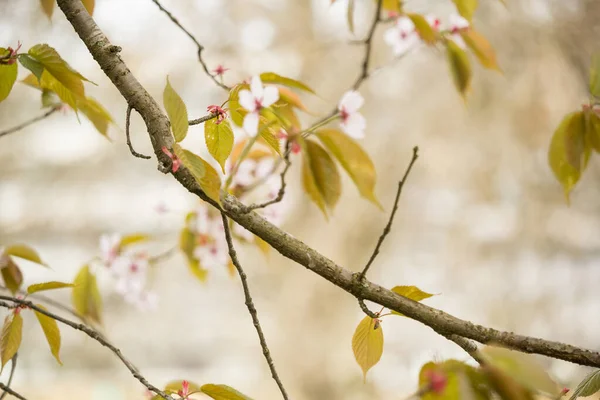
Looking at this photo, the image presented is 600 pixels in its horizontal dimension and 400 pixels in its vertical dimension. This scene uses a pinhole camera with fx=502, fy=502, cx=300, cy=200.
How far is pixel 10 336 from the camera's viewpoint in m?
0.41

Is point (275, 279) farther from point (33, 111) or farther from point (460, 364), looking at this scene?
point (460, 364)

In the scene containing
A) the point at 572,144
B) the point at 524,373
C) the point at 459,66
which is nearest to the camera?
the point at 524,373

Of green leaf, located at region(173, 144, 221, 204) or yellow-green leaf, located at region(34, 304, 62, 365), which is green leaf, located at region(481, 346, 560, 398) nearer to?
green leaf, located at region(173, 144, 221, 204)

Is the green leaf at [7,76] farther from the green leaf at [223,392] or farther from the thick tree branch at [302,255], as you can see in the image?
the green leaf at [223,392]

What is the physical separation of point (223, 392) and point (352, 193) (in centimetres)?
157

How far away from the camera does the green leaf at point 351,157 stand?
391mm

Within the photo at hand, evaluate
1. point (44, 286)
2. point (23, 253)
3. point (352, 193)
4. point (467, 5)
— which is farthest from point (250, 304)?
point (352, 193)

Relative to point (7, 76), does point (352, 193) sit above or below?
above

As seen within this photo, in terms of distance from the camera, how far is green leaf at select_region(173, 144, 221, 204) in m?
0.31

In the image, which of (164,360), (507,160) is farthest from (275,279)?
(507,160)

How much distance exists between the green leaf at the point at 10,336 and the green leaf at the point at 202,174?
9.0 inches

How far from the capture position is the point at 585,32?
144cm

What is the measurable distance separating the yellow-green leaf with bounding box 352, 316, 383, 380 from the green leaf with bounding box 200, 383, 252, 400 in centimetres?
10

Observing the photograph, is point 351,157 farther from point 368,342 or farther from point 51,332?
point 51,332
